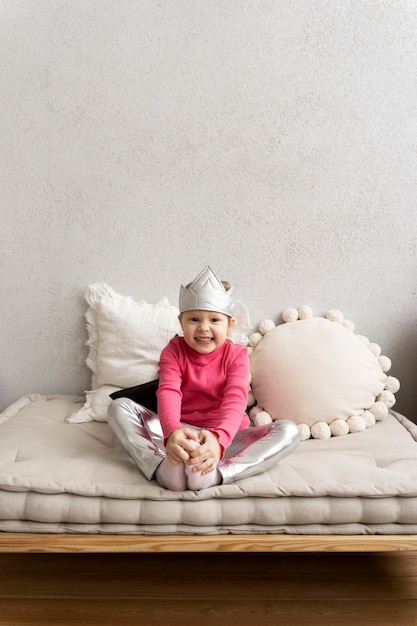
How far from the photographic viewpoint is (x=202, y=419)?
185 centimetres

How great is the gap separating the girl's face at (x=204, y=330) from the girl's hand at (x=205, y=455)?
32 centimetres

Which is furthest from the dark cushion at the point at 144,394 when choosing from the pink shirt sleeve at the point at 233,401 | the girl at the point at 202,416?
the pink shirt sleeve at the point at 233,401

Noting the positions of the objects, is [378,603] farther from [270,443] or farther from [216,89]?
[216,89]

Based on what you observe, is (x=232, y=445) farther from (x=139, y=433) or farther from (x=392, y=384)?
(x=392, y=384)

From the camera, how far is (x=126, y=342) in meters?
2.18

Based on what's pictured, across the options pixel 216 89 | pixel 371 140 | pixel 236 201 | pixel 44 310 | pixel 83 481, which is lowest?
pixel 83 481

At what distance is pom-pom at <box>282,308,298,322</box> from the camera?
7.41 feet

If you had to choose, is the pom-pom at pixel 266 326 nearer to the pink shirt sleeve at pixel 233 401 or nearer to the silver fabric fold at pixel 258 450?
the pink shirt sleeve at pixel 233 401

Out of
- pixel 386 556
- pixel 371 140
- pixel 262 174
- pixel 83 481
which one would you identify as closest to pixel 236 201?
pixel 262 174

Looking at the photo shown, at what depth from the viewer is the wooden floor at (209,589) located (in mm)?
1558

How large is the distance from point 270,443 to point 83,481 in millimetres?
514

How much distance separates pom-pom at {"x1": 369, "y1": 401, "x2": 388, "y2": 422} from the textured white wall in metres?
0.32

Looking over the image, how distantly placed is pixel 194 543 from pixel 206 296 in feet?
2.22

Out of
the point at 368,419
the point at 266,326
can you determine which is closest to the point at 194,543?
the point at 368,419
